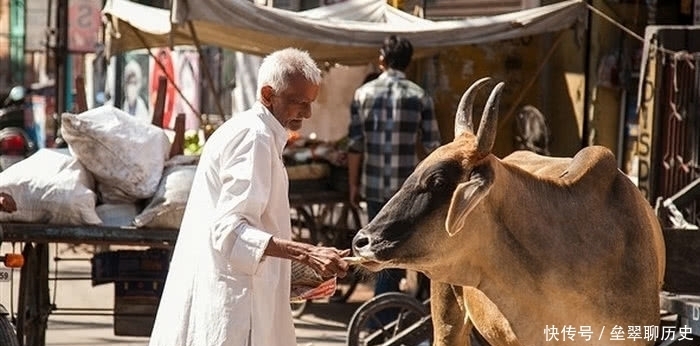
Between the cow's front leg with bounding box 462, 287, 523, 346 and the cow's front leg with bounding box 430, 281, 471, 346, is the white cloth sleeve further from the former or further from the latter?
the cow's front leg with bounding box 430, 281, 471, 346

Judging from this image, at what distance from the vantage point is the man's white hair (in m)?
5.38

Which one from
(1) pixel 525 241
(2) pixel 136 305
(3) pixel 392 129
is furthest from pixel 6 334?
(3) pixel 392 129

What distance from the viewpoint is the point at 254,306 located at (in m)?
5.39

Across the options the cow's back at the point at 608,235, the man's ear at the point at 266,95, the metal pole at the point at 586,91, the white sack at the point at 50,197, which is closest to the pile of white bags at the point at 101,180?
the white sack at the point at 50,197

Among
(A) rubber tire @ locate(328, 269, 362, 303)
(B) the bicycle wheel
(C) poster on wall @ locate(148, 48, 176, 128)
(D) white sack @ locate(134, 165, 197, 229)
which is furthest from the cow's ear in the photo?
(C) poster on wall @ locate(148, 48, 176, 128)

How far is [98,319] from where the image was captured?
11.1m

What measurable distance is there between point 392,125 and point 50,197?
2759 millimetres

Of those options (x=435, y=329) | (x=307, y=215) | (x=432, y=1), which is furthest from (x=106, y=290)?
(x=435, y=329)

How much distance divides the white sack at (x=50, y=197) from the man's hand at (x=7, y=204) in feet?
0.51

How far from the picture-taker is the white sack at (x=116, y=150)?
823 cm

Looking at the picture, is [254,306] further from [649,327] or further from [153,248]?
[153,248]

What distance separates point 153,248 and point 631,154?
16.2ft

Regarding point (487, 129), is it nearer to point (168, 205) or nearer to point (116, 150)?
point (168, 205)

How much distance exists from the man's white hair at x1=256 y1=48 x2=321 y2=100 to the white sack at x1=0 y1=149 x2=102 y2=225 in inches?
118
